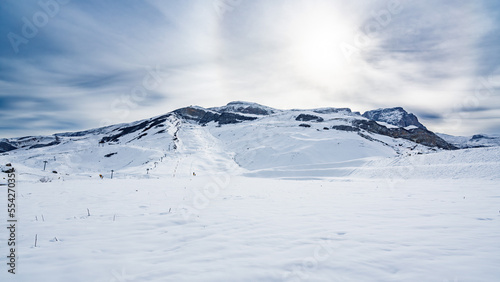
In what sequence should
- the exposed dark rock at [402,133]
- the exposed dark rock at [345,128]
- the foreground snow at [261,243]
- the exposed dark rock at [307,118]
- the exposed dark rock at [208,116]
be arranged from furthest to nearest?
the exposed dark rock at [208,116], the exposed dark rock at [307,118], the exposed dark rock at [402,133], the exposed dark rock at [345,128], the foreground snow at [261,243]

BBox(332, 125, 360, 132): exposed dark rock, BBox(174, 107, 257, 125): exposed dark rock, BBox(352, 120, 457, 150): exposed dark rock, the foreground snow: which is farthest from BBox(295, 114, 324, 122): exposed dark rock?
the foreground snow

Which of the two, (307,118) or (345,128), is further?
(307,118)

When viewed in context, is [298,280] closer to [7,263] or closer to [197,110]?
[7,263]

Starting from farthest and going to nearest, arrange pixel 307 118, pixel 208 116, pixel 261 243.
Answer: pixel 208 116, pixel 307 118, pixel 261 243

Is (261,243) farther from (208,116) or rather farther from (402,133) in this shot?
(208,116)

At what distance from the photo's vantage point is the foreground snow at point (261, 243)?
11.9ft

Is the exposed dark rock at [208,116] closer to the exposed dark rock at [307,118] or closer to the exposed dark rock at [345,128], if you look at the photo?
the exposed dark rock at [307,118]

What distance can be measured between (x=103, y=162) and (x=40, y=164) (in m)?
9.49

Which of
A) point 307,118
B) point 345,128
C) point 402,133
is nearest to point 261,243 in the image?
point 345,128

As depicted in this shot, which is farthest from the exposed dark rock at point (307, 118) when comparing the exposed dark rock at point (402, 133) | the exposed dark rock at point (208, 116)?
the exposed dark rock at point (208, 116)

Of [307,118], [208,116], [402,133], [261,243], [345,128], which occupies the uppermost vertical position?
[208,116]

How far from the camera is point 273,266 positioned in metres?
3.86

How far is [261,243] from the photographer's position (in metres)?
4.97

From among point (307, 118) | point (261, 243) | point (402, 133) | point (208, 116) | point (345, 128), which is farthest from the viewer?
point (208, 116)
